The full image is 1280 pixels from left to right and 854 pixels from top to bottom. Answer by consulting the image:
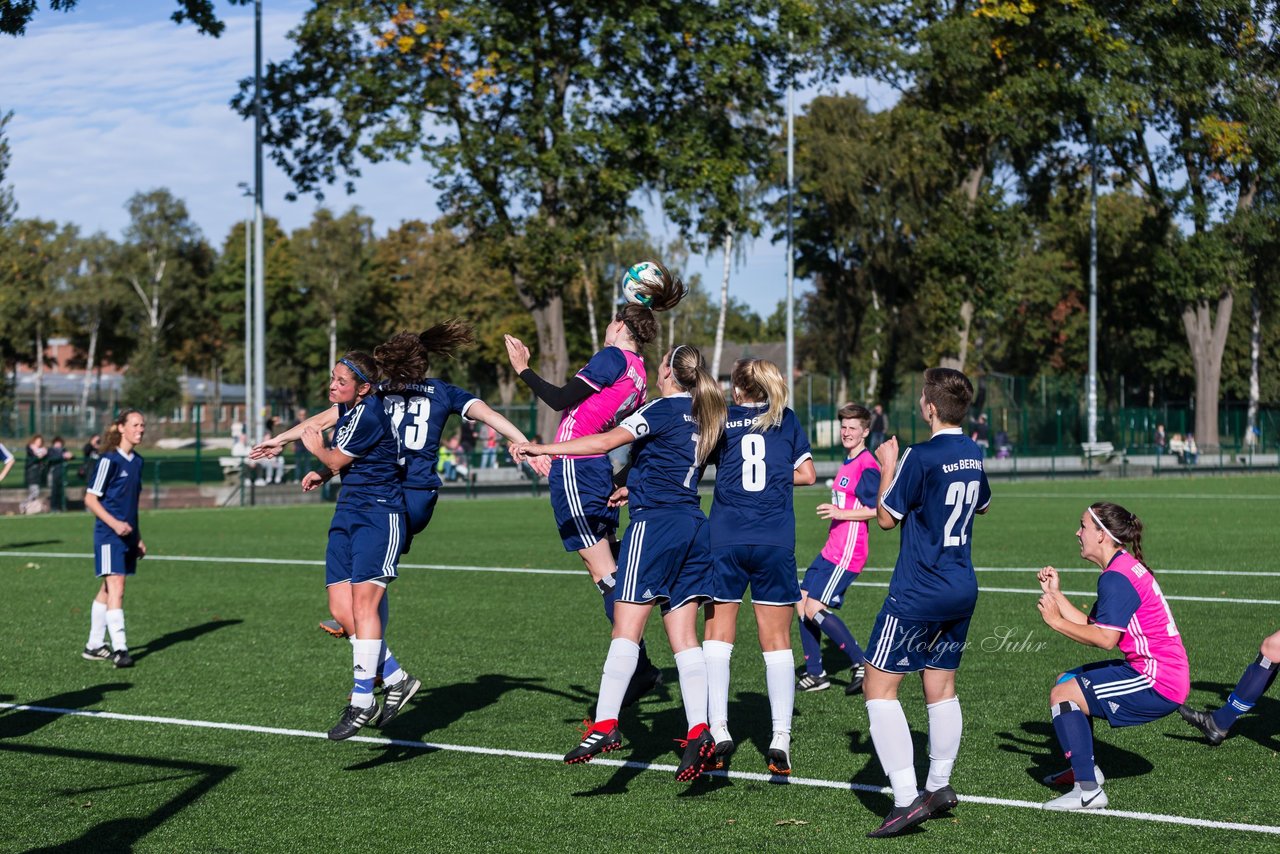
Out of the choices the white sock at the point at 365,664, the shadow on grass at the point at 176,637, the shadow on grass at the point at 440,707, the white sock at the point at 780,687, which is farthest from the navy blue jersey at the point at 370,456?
the shadow on grass at the point at 176,637

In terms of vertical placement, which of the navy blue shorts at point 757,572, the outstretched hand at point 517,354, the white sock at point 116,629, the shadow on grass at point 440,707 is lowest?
the shadow on grass at point 440,707

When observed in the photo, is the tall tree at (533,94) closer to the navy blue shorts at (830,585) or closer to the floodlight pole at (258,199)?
the floodlight pole at (258,199)

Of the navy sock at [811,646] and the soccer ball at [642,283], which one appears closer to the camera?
the soccer ball at [642,283]

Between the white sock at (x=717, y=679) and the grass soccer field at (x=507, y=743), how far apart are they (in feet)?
1.06

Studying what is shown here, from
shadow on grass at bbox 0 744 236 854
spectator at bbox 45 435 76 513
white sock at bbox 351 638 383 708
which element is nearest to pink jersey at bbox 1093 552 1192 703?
white sock at bbox 351 638 383 708

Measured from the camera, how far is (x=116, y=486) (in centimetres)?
1080

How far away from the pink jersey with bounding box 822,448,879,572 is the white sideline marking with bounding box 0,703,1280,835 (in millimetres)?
2617

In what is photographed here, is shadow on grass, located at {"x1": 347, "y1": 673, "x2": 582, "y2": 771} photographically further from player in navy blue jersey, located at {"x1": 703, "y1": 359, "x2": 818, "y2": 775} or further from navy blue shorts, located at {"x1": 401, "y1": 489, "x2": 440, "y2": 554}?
player in navy blue jersey, located at {"x1": 703, "y1": 359, "x2": 818, "y2": 775}

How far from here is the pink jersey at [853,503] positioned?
30.8ft

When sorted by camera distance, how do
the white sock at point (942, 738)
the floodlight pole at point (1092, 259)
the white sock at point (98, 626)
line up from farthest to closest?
the floodlight pole at point (1092, 259)
the white sock at point (98, 626)
the white sock at point (942, 738)

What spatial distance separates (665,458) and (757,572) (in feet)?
2.38

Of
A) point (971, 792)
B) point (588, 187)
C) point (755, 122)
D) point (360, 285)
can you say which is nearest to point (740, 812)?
point (971, 792)

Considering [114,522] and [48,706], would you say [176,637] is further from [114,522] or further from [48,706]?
[48,706]

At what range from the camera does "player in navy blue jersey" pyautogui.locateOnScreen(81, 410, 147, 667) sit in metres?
10.7
